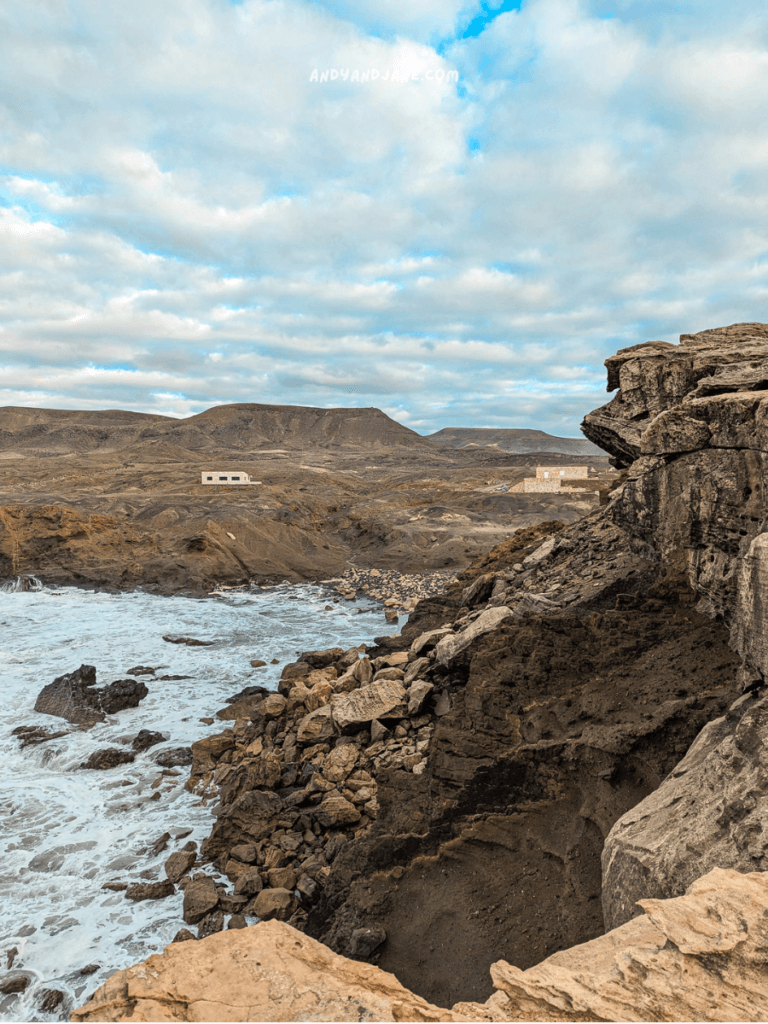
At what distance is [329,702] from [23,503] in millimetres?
41245

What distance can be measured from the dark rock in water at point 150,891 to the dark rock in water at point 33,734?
17.7ft

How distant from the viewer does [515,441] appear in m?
170

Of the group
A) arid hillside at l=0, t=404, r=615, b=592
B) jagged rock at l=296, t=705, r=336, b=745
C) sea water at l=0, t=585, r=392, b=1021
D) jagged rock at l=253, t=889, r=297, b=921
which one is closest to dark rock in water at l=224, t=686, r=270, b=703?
sea water at l=0, t=585, r=392, b=1021

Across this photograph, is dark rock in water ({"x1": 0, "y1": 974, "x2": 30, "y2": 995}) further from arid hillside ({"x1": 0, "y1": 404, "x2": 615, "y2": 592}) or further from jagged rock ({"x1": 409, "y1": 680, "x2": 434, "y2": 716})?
arid hillside ({"x1": 0, "y1": 404, "x2": 615, "y2": 592})

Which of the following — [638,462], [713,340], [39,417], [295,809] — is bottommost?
[295,809]

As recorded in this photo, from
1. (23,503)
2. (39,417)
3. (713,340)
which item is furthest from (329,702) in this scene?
(39,417)

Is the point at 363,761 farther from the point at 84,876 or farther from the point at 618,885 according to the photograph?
the point at 618,885

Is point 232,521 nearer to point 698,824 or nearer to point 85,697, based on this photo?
point 85,697

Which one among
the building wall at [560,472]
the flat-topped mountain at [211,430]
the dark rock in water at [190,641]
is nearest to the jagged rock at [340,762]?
the dark rock in water at [190,641]

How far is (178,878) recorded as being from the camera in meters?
7.20

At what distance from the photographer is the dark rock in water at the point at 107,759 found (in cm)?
1020

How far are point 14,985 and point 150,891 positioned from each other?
1.53 metres

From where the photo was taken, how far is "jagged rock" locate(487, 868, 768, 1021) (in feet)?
7.38


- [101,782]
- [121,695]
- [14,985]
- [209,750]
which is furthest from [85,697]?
[14,985]
